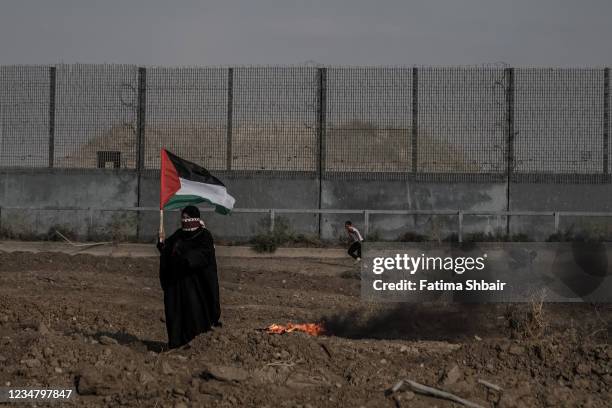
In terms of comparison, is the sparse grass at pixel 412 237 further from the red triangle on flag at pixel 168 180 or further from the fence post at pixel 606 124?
the red triangle on flag at pixel 168 180

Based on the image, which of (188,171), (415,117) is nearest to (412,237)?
(415,117)

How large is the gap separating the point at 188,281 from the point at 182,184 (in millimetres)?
1151

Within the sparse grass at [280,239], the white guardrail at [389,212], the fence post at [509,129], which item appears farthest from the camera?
the fence post at [509,129]

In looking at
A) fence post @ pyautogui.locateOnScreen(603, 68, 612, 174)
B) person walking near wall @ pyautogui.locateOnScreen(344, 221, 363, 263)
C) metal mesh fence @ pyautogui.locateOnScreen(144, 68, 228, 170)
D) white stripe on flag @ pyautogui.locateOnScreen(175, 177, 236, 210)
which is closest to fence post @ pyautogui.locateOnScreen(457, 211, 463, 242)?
person walking near wall @ pyautogui.locateOnScreen(344, 221, 363, 263)

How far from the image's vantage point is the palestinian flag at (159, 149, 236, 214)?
10.4 m

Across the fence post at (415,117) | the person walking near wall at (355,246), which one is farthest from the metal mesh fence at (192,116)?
the person walking near wall at (355,246)

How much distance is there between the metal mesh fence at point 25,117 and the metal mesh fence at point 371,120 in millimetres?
7205

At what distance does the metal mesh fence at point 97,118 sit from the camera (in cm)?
2453

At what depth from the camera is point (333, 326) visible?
12.7m

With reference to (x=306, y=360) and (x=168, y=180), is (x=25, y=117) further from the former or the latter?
(x=306, y=360)

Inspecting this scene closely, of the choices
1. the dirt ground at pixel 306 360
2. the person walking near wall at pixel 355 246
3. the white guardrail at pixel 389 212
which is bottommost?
the dirt ground at pixel 306 360

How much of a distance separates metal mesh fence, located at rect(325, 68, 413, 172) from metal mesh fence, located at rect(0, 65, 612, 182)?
2 cm

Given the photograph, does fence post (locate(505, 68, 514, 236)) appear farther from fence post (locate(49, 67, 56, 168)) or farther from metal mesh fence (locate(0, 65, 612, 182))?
fence post (locate(49, 67, 56, 168))

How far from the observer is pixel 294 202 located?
79.0ft
